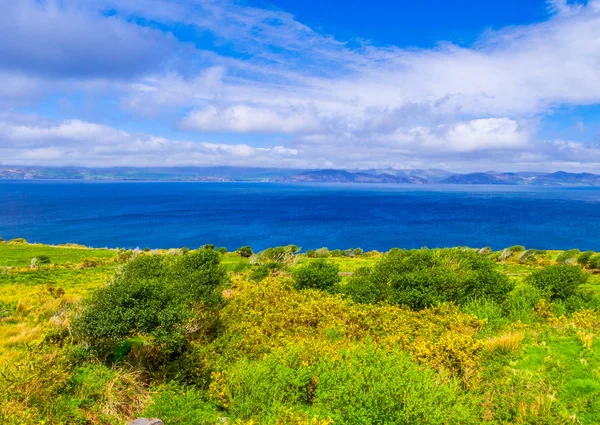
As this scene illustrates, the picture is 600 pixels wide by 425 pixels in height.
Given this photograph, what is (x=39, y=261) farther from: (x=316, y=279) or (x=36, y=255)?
(x=316, y=279)

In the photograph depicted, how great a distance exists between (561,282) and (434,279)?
9.94 m

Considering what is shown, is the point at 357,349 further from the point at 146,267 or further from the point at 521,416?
the point at 146,267

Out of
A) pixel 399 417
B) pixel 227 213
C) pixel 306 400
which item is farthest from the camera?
pixel 227 213

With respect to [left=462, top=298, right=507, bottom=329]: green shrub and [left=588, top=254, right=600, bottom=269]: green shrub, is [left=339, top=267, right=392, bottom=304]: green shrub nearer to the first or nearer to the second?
[left=462, top=298, right=507, bottom=329]: green shrub

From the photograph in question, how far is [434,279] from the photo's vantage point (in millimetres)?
24516

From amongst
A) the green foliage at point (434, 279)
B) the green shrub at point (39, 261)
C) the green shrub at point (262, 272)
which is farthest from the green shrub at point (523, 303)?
the green shrub at point (39, 261)

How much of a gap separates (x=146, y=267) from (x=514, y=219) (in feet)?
495

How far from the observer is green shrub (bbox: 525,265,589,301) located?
25.5 m

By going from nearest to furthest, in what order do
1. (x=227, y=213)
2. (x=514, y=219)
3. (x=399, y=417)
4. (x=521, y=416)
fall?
1. (x=399, y=417)
2. (x=521, y=416)
3. (x=514, y=219)
4. (x=227, y=213)

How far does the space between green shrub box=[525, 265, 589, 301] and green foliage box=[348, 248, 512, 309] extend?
243cm

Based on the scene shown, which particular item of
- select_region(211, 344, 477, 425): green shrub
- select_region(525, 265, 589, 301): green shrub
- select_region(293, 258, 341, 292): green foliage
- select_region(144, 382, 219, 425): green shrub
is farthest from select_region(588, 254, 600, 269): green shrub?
select_region(144, 382, 219, 425): green shrub

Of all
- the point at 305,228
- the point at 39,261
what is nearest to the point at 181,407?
the point at 39,261

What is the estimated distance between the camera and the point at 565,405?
1262cm

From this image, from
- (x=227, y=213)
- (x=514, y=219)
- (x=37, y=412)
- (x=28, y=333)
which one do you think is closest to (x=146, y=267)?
(x=28, y=333)
